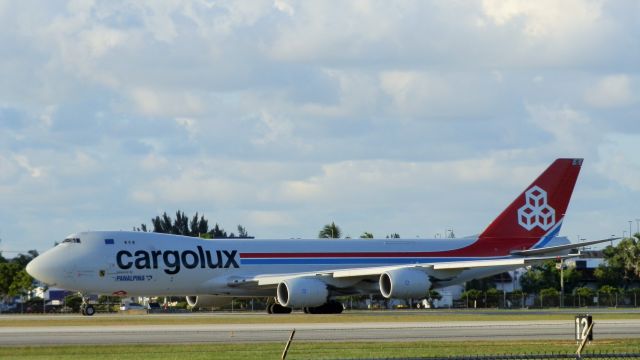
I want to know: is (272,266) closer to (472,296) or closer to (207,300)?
(207,300)

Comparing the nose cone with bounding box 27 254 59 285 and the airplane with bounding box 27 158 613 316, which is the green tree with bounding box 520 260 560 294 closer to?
the airplane with bounding box 27 158 613 316

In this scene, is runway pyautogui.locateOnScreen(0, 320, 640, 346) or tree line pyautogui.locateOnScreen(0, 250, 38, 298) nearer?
runway pyautogui.locateOnScreen(0, 320, 640, 346)

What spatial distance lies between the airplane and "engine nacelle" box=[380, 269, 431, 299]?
5 centimetres

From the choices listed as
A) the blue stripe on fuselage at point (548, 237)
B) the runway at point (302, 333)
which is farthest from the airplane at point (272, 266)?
the runway at point (302, 333)

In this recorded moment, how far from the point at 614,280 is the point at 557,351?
7826 cm

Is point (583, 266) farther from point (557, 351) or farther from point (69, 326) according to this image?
point (557, 351)

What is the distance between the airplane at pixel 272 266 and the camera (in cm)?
6009

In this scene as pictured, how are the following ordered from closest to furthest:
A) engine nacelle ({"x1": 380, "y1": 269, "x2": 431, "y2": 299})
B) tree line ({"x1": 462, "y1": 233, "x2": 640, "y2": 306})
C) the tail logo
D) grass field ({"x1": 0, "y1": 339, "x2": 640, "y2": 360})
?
grass field ({"x1": 0, "y1": 339, "x2": 640, "y2": 360}) < engine nacelle ({"x1": 380, "y1": 269, "x2": 431, "y2": 299}) < the tail logo < tree line ({"x1": 462, "y1": 233, "x2": 640, "y2": 306})

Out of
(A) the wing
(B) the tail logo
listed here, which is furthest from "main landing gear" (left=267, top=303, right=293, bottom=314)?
(B) the tail logo

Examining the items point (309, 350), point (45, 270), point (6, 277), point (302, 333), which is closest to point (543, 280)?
point (6, 277)

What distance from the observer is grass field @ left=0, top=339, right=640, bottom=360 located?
1186 inches

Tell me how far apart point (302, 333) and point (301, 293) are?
783 inches

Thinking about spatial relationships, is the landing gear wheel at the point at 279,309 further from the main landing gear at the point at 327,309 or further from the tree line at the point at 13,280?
the tree line at the point at 13,280

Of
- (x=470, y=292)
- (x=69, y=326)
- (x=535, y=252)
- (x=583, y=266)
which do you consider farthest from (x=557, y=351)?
(x=583, y=266)
